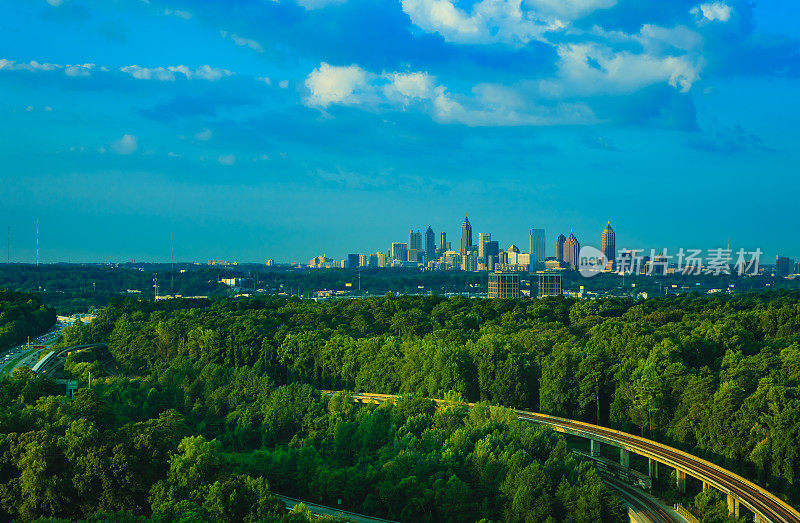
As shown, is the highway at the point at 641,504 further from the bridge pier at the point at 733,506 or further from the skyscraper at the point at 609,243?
the skyscraper at the point at 609,243

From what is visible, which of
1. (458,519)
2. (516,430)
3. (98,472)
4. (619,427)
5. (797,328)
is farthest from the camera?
(797,328)

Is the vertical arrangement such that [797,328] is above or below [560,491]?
above

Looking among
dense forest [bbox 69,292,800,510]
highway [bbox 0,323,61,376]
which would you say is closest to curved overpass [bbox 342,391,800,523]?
dense forest [bbox 69,292,800,510]

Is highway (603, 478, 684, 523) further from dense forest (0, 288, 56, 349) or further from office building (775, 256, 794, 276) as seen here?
office building (775, 256, 794, 276)

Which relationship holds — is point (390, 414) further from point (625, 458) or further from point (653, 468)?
point (653, 468)

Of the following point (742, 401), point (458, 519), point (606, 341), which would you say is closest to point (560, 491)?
point (458, 519)

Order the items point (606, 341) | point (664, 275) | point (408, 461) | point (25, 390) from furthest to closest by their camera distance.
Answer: point (664, 275), point (606, 341), point (25, 390), point (408, 461)

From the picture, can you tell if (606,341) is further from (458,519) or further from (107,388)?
(107,388)
